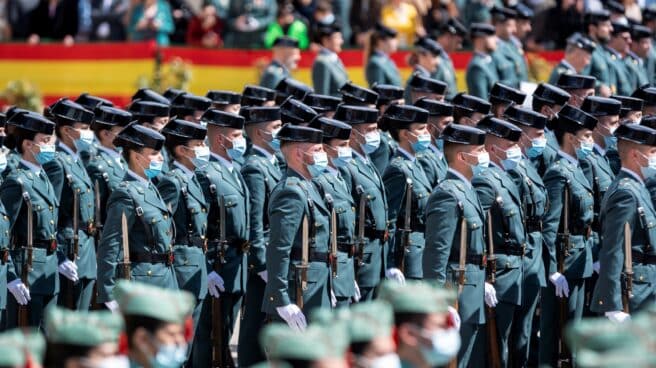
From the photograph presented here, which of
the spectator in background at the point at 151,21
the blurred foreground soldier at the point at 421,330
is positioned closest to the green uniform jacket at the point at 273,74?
the spectator in background at the point at 151,21

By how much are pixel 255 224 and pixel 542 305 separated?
2.02m

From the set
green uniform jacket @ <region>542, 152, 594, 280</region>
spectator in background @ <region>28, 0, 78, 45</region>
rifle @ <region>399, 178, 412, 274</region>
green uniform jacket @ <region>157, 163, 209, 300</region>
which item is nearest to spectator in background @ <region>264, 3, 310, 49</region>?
spectator in background @ <region>28, 0, 78, 45</region>

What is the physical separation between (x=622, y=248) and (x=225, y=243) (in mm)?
2646

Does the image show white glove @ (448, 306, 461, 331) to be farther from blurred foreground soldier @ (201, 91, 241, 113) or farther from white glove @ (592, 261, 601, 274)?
blurred foreground soldier @ (201, 91, 241, 113)

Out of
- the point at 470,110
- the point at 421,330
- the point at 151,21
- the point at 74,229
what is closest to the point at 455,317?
the point at 421,330

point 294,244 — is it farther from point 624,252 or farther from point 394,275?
point 624,252

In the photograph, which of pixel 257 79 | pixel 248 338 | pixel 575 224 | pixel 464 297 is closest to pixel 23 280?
pixel 248 338

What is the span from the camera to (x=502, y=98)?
14.0 meters

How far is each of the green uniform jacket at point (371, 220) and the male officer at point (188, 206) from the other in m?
1.01

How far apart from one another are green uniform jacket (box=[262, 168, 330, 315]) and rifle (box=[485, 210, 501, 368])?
1016 millimetres

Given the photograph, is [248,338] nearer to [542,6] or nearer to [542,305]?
[542,305]

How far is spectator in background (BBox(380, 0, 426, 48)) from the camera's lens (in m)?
19.8

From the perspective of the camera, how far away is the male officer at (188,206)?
11117 mm

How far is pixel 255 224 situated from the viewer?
1179 cm
